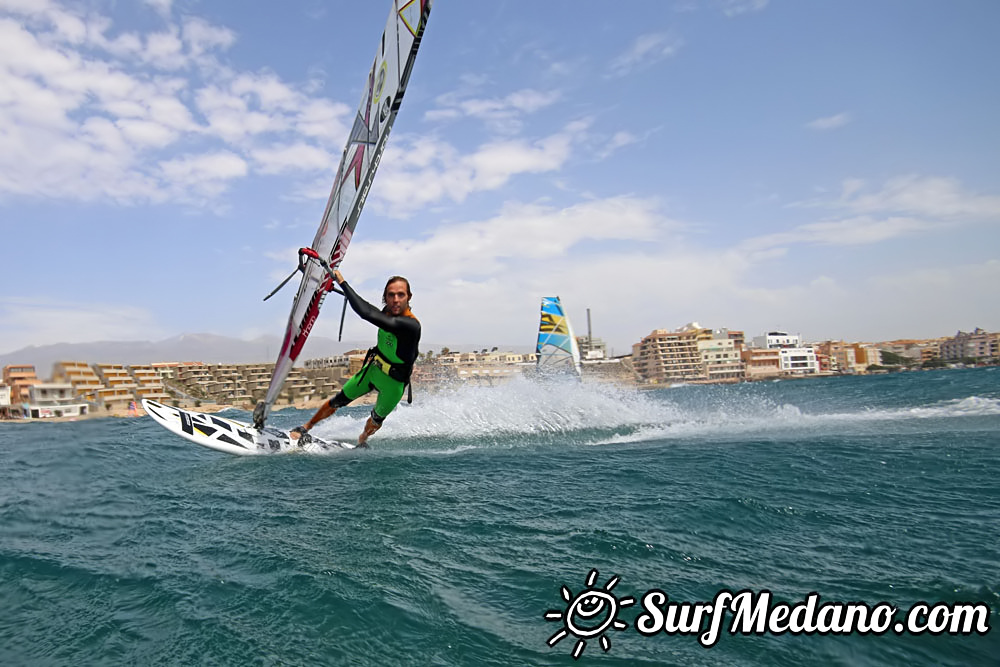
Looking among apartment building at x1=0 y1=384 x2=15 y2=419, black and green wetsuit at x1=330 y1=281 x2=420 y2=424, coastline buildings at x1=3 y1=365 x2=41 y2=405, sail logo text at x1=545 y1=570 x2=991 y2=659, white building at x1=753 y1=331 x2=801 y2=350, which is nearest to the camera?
sail logo text at x1=545 y1=570 x2=991 y2=659

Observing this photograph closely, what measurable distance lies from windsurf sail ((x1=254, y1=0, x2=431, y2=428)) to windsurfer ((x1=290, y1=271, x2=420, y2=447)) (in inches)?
18.9

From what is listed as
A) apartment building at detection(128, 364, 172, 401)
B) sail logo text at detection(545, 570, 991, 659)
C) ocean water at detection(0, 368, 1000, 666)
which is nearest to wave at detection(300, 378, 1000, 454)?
ocean water at detection(0, 368, 1000, 666)

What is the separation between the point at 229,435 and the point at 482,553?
6.25 meters

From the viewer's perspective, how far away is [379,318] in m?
5.06

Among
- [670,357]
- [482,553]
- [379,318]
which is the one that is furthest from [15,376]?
[670,357]

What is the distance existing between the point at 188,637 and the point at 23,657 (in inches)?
24.0

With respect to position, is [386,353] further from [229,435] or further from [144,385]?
[144,385]

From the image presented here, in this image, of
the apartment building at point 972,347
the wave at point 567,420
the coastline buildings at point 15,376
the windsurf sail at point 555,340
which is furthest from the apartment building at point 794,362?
the coastline buildings at point 15,376

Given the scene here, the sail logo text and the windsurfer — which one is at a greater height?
the windsurfer

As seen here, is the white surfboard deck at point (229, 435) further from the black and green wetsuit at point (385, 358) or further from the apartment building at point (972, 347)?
the apartment building at point (972, 347)

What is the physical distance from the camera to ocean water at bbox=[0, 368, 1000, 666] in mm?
2180

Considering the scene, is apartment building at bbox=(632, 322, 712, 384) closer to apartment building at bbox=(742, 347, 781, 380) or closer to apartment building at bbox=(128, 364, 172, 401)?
apartment building at bbox=(742, 347, 781, 380)

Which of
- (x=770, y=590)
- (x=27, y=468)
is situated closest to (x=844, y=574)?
(x=770, y=590)

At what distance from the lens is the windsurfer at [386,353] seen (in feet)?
16.5
